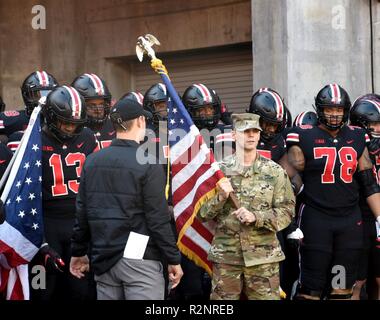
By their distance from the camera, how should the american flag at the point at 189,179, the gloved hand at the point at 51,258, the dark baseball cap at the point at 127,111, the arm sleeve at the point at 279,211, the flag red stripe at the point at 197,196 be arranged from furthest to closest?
1. the gloved hand at the point at 51,258
2. the american flag at the point at 189,179
3. the flag red stripe at the point at 197,196
4. the arm sleeve at the point at 279,211
5. the dark baseball cap at the point at 127,111

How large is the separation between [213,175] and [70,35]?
932cm

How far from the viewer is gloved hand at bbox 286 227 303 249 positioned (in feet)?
27.3

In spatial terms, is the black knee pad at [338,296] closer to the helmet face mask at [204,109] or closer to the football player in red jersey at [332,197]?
the football player in red jersey at [332,197]

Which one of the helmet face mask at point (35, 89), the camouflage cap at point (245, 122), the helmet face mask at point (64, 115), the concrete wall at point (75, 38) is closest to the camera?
the camouflage cap at point (245, 122)

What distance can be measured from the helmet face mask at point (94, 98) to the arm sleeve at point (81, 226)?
2.42 meters

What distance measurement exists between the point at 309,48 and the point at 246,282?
5377mm

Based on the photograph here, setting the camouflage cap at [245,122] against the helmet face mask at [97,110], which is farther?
the helmet face mask at [97,110]

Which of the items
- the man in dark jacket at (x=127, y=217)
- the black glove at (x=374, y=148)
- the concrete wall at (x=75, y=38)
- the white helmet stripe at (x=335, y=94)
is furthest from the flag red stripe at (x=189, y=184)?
the concrete wall at (x=75, y=38)

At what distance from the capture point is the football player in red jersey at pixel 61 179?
8.02m

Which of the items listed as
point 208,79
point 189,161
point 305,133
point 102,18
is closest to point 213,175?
point 189,161

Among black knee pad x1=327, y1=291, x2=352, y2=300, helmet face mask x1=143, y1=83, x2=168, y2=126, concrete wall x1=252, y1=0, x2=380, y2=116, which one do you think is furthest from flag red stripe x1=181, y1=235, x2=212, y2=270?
concrete wall x1=252, y1=0, x2=380, y2=116

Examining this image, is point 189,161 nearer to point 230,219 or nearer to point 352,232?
point 230,219

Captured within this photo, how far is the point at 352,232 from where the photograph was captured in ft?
28.4

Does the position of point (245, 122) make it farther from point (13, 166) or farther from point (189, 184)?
point (13, 166)
